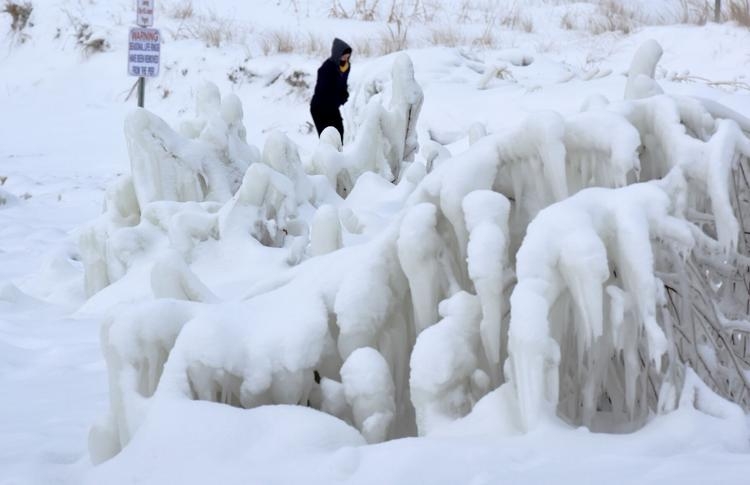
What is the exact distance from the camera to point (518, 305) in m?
2.12

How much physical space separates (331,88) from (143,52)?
167cm

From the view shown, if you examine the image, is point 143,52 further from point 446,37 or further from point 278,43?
point 446,37

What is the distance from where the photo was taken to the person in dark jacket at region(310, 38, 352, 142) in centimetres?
850

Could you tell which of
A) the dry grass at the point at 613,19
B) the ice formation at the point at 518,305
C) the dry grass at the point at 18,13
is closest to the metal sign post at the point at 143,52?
the ice formation at the point at 518,305

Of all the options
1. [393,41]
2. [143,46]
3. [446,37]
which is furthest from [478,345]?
[446,37]

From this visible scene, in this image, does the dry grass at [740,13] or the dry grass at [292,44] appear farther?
the dry grass at [292,44]

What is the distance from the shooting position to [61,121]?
13.6 meters

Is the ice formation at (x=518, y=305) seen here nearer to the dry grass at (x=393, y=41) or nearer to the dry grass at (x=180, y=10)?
the dry grass at (x=393, y=41)

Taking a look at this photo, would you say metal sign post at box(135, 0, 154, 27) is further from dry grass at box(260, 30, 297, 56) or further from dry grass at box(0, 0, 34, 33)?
dry grass at box(0, 0, 34, 33)

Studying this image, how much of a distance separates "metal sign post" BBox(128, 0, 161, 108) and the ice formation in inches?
246

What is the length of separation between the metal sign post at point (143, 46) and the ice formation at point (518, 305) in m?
6.26

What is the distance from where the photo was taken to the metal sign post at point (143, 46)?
8750 mm

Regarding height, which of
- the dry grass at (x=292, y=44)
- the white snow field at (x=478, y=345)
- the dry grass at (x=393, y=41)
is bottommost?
the dry grass at (x=292, y=44)

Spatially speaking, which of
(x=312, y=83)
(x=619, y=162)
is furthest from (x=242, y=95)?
(x=619, y=162)
